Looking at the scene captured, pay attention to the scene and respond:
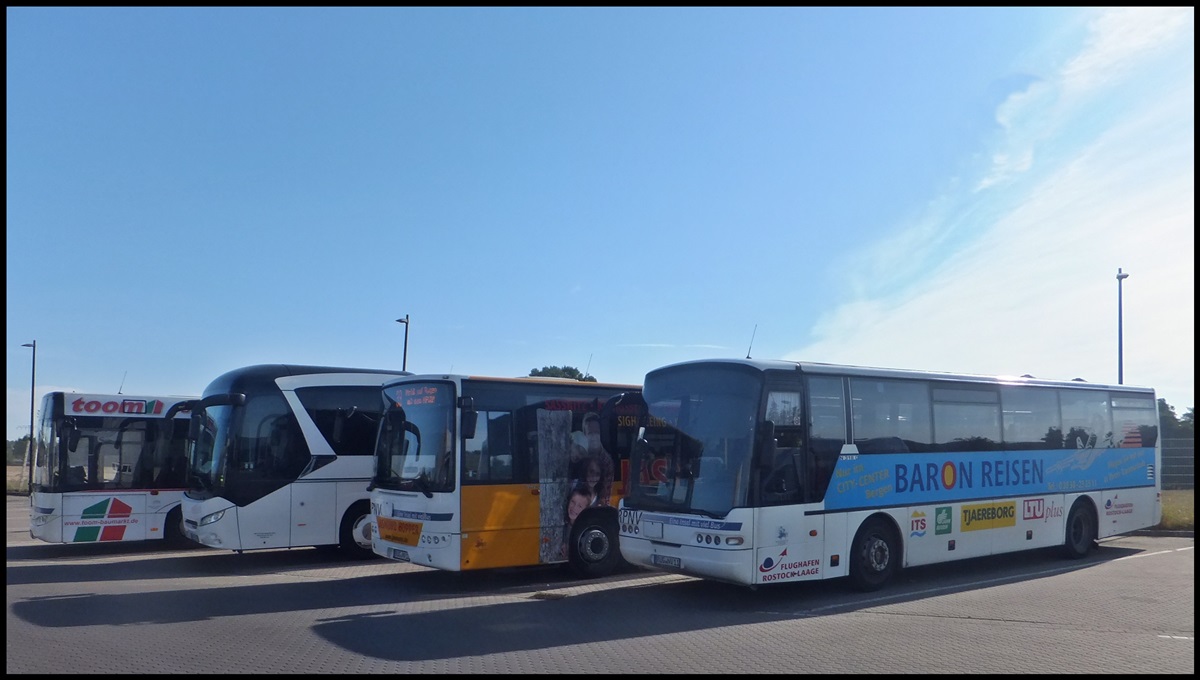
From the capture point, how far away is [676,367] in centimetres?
1215

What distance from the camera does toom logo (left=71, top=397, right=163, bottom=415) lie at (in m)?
17.7

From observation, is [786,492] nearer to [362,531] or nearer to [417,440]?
[417,440]

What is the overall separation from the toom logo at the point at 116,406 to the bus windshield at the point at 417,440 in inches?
272

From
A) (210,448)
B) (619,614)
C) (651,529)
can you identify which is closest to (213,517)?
(210,448)

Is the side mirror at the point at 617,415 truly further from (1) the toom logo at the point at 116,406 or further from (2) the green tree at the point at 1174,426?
(2) the green tree at the point at 1174,426

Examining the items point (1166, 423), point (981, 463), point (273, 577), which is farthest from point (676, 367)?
point (1166, 423)

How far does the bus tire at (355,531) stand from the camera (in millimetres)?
15984

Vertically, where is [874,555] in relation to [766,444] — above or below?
below

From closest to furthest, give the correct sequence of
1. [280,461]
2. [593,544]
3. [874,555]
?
[874,555], [593,544], [280,461]

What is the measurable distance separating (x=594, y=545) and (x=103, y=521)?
32.1ft

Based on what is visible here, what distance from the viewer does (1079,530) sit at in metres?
15.9

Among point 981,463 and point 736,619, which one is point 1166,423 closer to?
point 981,463

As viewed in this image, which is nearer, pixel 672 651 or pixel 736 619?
pixel 672 651

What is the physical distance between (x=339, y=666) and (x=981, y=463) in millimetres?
9962
